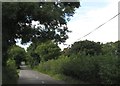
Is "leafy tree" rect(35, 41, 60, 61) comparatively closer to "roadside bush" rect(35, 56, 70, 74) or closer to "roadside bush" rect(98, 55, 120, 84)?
"roadside bush" rect(35, 56, 70, 74)

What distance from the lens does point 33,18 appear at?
29.0 m

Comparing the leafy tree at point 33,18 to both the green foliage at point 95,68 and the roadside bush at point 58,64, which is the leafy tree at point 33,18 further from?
the roadside bush at point 58,64

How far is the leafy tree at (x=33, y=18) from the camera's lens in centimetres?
2659

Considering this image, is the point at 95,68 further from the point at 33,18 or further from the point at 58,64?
the point at 58,64

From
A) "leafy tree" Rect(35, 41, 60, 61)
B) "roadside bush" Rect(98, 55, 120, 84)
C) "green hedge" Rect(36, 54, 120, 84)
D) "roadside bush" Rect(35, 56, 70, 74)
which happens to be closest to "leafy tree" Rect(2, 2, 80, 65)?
"green hedge" Rect(36, 54, 120, 84)

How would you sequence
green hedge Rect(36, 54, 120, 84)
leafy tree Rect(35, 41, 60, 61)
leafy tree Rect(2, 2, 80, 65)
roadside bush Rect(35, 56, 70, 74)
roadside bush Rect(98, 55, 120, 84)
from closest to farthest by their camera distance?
roadside bush Rect(98, 55, 120, 84) → green hedge Rect(36, 54, 120, 84) → leafy tree Rect(2, 2, 80, 65) → roadside bush Rect(35, 56, 70, 74) → leafy tree Rect(35, 41, 60, 61)

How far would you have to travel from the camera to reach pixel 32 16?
28562 millimetres

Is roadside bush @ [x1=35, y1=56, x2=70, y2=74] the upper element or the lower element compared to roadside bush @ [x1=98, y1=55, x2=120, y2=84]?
upper

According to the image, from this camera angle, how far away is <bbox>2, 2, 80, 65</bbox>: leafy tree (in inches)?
1047

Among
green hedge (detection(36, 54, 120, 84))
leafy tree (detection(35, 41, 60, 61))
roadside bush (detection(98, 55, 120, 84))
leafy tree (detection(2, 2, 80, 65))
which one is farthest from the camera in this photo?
leafy tree (detection(35, 41, 60, 61))

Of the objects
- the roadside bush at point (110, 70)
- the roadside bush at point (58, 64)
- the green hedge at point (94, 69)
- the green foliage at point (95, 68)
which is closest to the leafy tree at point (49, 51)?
the roadside bush at point (58, 64)

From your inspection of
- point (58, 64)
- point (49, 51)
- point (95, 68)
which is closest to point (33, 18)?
point (95, 68)

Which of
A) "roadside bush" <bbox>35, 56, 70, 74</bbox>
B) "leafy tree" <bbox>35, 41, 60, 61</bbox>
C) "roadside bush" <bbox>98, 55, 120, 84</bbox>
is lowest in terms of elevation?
"roadside bush" <bbox>98, 55, 120, 84</bbox>

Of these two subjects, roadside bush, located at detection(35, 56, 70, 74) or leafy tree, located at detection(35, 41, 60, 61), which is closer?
roadside bush, located at detection(35, 56, 70, 74)
